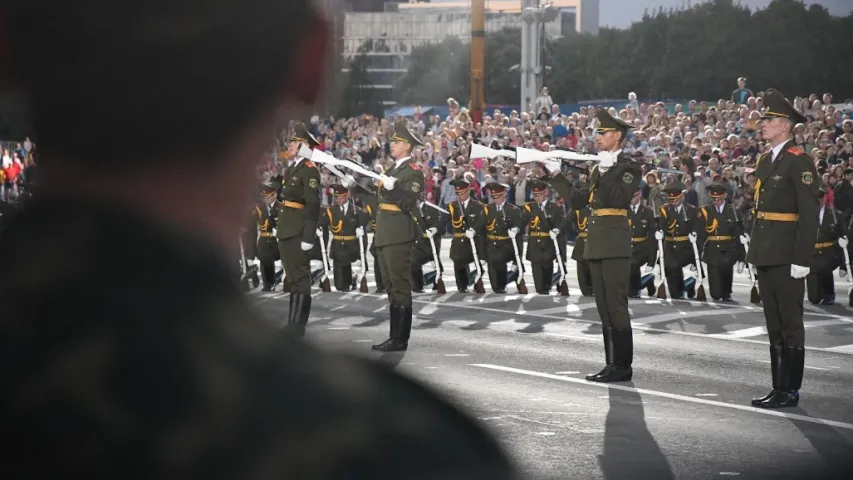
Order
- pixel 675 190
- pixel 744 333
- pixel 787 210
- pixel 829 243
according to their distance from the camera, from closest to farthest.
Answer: pixel 787 210
pixel 744 333
pixel 829 243
pixel 675 190

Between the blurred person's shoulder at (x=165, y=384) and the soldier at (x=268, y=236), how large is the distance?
60.1 ft

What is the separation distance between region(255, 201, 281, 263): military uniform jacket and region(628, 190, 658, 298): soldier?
16.5 feet

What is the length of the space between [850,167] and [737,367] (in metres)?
8.80

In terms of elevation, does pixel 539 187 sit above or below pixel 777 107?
below

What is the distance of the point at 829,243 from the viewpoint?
17016mm

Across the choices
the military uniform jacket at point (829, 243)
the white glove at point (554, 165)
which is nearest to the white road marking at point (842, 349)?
the white glove at point (554, 165)

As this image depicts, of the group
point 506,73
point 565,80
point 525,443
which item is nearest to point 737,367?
point 525,443

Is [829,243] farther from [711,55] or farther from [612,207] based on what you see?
[711,55]

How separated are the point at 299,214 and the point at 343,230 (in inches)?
281

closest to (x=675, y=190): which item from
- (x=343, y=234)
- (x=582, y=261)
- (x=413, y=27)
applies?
(x=582, y=261)

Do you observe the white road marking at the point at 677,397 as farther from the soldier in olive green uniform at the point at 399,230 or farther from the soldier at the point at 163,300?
the soldier at the point at 163,300

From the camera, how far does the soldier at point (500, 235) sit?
62.4 feet

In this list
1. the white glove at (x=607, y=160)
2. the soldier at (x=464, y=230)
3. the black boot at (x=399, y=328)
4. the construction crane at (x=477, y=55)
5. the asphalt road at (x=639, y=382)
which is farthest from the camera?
the construction crane at (x=477, y=55)

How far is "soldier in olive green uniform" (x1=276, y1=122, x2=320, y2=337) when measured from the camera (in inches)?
501
